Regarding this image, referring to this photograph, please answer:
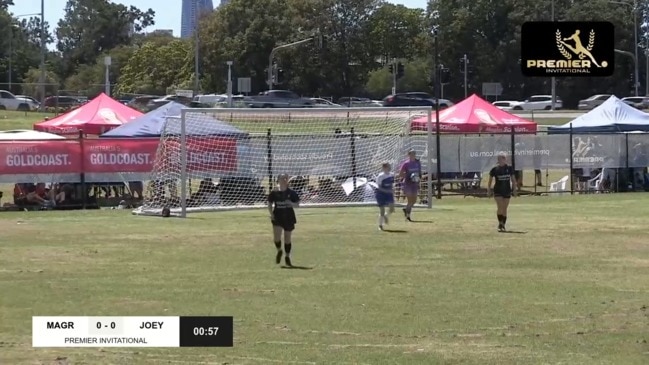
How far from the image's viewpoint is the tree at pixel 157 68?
4080 inches

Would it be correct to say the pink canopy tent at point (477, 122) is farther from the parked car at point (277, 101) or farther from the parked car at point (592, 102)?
the parked car at point (592, 102)

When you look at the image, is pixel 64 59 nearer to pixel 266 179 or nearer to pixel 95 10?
pixel 95 10

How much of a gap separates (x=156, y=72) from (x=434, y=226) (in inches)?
3187

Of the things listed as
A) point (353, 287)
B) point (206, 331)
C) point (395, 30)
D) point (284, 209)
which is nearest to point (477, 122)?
point (284, 209)

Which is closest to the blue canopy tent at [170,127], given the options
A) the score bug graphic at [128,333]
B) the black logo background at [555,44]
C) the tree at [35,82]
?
the black logo background at [555,44]

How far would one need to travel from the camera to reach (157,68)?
105 m

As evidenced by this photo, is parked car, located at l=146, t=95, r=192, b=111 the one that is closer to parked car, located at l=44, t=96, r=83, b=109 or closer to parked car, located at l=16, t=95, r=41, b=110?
parked car, located at l=44, t=96, r=83, b=109

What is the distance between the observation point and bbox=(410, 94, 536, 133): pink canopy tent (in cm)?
4147

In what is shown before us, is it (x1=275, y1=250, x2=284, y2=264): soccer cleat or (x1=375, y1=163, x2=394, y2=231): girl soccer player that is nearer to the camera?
(x1=275, y1=250, x2=284, y2=264): soccer cleat

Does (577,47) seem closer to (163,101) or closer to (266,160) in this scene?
(266,160)

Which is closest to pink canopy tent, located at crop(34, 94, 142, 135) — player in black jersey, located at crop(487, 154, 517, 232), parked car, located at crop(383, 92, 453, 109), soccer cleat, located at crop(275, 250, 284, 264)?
player in black jersey, located at crop(487, 154, 517, 232)

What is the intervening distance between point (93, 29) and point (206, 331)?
133279mm

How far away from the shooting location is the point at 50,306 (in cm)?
1487

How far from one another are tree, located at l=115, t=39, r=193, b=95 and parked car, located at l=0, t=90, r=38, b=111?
2219cm
